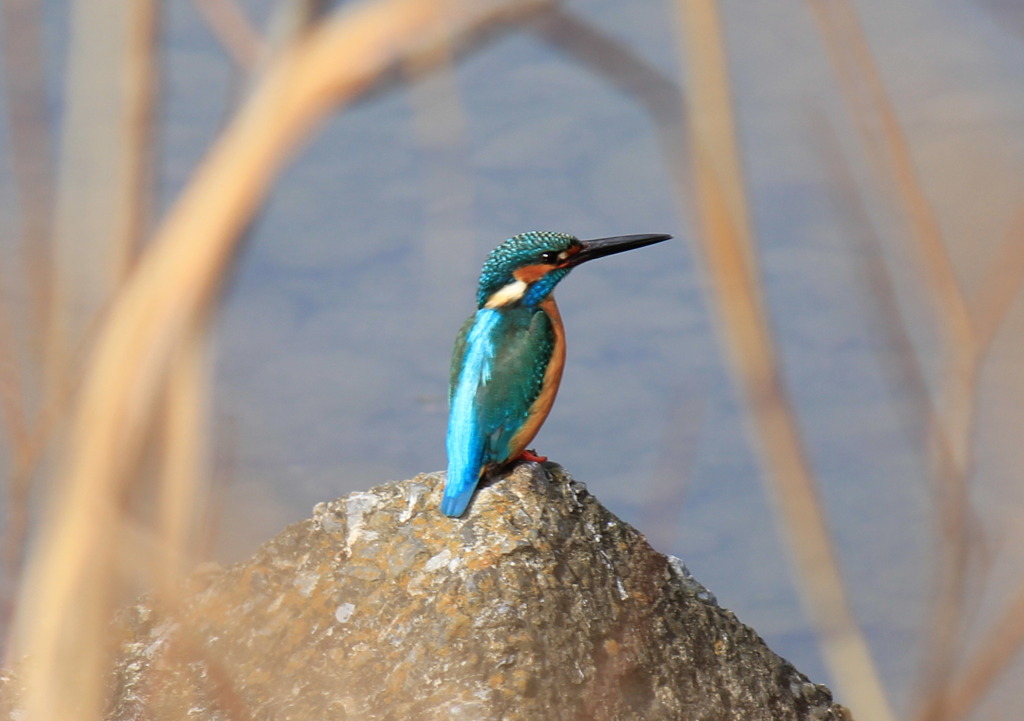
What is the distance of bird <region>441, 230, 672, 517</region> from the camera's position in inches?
161

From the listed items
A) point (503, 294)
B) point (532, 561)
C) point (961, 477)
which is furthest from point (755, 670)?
point (961, 477)

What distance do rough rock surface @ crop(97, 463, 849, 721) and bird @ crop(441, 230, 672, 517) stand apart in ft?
0.48

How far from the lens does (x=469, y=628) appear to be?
3607mm

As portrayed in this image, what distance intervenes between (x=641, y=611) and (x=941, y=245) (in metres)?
3.18

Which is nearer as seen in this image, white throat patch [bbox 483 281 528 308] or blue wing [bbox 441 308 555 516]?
blue wing [bbox 441 308 555 516]

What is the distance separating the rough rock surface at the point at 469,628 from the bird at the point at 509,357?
0.15 meters

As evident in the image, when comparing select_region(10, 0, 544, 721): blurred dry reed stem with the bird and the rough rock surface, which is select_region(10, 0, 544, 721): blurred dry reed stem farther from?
the bird

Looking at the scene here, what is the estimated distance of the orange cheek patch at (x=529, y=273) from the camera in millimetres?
4648

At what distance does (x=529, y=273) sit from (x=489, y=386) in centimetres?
61

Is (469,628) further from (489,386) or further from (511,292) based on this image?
(511,292)

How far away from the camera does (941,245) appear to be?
1081 mm

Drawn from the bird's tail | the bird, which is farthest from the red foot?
the bird's tail

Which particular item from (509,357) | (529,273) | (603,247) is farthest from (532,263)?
(509,357)

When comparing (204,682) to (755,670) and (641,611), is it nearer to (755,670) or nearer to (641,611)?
(641,611)
